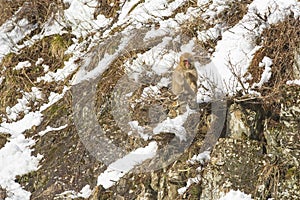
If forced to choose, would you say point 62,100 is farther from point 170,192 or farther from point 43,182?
point 170,192

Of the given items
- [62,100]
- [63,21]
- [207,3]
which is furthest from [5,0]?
[207,3]

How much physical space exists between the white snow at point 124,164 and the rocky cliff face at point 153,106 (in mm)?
16

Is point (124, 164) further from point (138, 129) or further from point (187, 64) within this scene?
point (187, 64)

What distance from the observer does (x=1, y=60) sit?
34.0 ft

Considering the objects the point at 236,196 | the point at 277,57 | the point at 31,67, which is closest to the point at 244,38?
Result: the point at 277,57

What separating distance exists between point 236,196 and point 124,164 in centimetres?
157

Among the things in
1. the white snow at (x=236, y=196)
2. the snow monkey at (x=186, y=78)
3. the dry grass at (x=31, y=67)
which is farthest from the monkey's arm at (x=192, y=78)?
the dry grass at (x=31, y=67)

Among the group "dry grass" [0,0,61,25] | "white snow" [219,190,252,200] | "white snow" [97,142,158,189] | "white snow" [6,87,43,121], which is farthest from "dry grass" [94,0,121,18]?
"white snow" [219,190,252,200]

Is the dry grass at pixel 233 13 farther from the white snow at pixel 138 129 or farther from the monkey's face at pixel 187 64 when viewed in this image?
the white snow at pixel 138 129

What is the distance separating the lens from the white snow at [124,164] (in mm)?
6172

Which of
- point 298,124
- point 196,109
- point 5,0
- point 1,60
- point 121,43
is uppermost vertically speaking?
point 5,0

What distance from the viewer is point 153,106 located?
665 centimetres

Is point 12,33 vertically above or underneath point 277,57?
above

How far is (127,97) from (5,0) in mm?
5571
